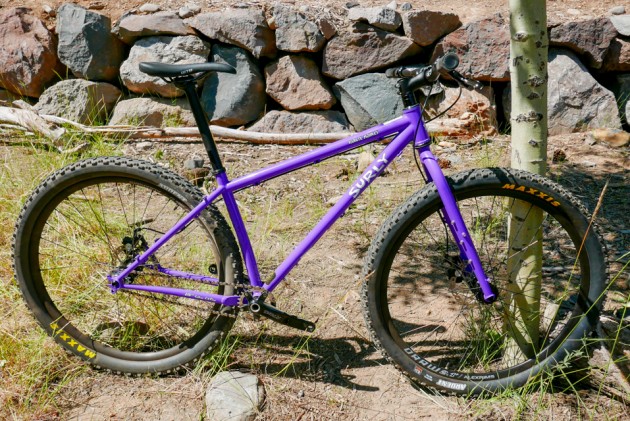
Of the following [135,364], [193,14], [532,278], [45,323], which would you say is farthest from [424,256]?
[193,14]

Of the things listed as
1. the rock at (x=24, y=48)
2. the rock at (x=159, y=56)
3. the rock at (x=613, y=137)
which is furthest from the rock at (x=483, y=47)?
the rock at (x=24, y=48)

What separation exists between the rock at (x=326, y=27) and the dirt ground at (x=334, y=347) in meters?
1.15

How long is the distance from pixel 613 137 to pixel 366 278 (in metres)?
3.38

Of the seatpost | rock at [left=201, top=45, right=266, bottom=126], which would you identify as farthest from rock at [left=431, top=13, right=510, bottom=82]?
the seatpost

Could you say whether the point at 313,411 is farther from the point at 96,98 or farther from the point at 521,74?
the point at 96,98

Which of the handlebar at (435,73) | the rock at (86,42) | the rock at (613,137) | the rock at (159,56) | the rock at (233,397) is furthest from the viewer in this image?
the rock at (86,42)

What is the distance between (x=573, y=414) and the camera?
267cm

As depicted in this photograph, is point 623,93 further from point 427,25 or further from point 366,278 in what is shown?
point 366,278

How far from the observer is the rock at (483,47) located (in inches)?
209

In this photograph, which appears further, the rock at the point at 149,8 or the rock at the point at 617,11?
the rock at the point at 149,8

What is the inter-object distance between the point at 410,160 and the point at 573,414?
9.01ft

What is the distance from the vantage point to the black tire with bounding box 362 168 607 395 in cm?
260

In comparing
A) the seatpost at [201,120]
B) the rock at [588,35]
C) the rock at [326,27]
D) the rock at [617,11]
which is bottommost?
the seatpost at [201,120]

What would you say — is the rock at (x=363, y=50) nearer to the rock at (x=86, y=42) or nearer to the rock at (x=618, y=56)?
the rock at (x=618, y=56)
